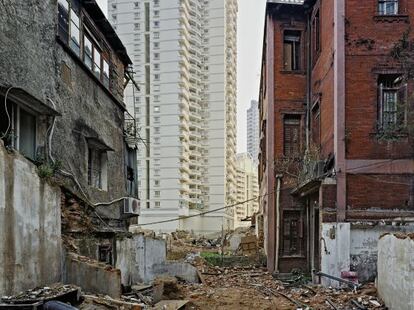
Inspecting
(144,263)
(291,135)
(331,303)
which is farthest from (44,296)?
(291,135)

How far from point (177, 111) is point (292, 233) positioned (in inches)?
1683

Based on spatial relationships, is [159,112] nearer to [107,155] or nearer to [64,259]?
[107,155]

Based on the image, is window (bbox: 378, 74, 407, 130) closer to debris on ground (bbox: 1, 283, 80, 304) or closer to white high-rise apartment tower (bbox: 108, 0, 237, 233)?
debris on ground (bbox: 1, 283, 80, 304)

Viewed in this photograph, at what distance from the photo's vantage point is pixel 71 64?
A: 10.0m

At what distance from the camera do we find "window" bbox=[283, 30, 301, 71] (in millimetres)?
18609

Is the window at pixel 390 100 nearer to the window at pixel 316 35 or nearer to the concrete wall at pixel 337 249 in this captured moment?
the concrete wall at pixel 337 249

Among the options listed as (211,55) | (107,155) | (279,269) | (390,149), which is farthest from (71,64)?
(211,55)

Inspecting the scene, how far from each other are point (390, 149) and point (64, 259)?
9.70 metres

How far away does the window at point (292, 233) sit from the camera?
58.9 feet

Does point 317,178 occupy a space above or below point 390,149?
below

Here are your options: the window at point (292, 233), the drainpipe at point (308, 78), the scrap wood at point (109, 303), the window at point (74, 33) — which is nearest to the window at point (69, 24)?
the window at point (74, 33)

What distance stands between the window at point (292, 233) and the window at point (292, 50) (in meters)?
6.19

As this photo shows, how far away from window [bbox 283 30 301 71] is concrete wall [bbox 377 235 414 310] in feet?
33.1

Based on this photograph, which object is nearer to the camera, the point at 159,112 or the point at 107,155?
the point at 107,155
